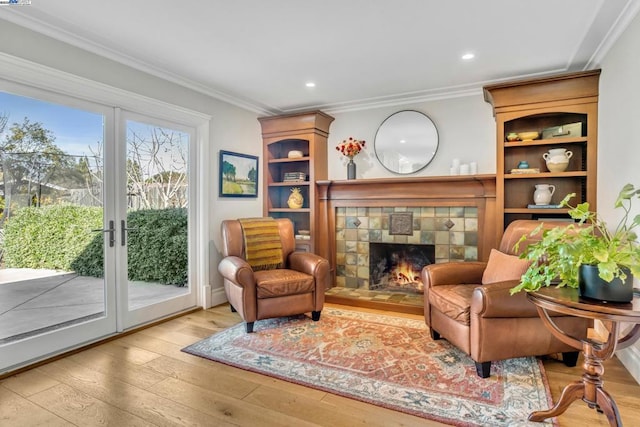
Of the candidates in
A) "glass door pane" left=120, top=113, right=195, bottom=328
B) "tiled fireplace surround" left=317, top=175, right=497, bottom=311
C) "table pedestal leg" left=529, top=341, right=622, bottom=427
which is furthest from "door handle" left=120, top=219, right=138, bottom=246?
"table pedestal leg" left=529, top=341, right=622, bottom=427

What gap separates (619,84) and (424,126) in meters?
1.79

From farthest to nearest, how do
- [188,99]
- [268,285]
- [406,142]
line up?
[406,142]
[188,99]
[268,285]

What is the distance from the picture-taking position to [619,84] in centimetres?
259

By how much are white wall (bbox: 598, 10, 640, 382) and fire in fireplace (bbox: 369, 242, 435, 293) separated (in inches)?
74.7

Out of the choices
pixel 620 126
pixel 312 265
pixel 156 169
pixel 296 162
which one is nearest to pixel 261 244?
pixel 312 265

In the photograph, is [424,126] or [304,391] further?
[424,126]

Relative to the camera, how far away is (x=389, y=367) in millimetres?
2420

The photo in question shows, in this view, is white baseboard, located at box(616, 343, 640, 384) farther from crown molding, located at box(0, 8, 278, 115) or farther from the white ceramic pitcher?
crown molding, located at box(0, 8, 278, 115)

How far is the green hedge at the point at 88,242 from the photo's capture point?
8.12 feet

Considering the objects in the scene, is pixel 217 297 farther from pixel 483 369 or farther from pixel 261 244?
pixel 483 369

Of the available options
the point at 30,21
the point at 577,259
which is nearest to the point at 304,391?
the point at 577,259

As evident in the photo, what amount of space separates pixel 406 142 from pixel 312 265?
6.31ft

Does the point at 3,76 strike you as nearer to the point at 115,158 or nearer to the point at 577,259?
the point at 115,158

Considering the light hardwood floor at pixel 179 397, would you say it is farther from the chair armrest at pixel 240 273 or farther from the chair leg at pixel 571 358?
the chair armrest at pixel 240 273
